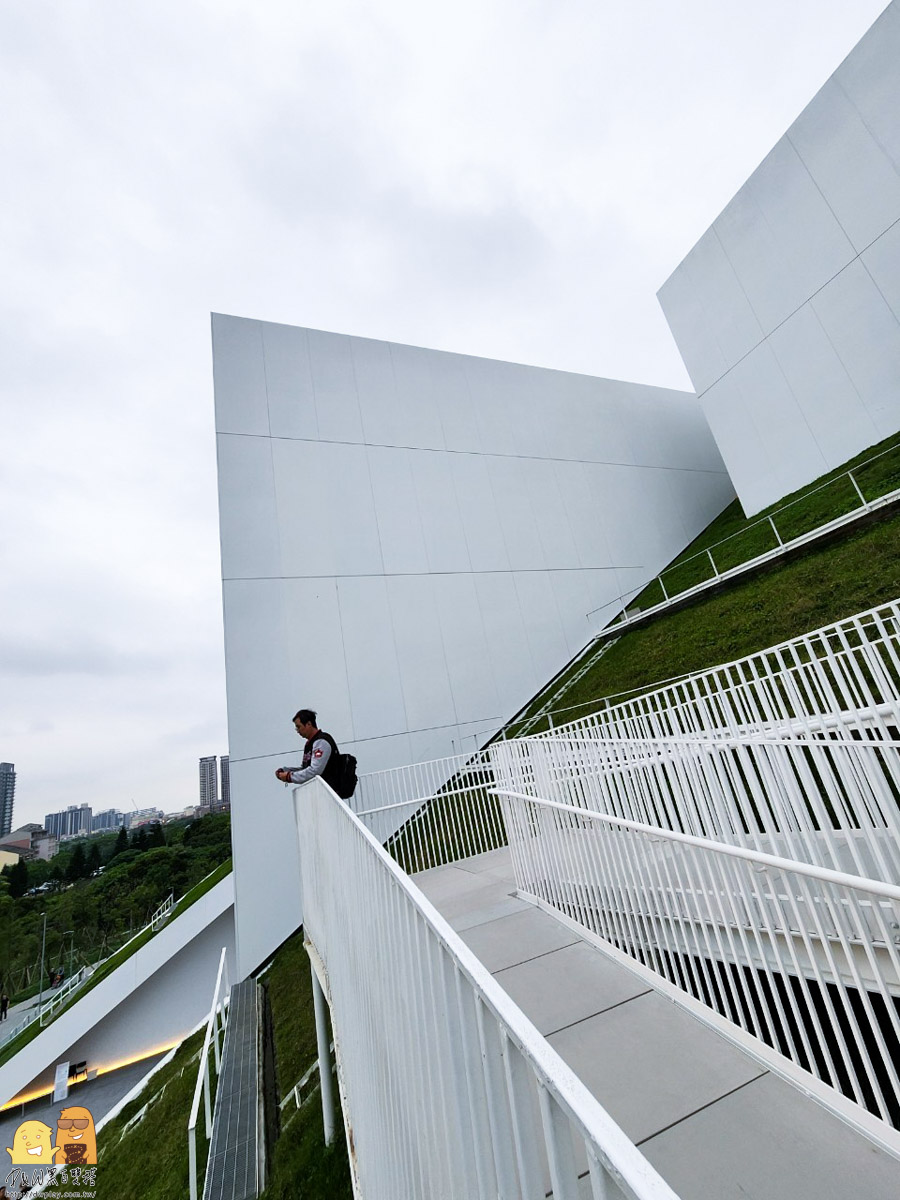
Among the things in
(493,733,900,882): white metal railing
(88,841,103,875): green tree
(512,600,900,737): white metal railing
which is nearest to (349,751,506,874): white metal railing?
(512,600,900,737): white metal railing

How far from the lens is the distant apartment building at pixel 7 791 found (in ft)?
402

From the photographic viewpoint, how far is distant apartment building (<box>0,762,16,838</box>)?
122562mm

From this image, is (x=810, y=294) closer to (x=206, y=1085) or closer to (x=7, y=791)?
(x=206, y=1085)

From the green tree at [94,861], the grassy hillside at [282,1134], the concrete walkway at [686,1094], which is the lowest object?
the grassy hillside at [282,1134]

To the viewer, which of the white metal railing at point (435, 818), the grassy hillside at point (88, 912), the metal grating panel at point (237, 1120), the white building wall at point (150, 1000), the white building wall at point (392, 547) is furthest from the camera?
the grassy hillside at point (88, 912)

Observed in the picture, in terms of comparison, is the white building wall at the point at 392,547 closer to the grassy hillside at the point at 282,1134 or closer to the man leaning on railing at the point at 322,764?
the grassy hillside at the point at 282,1134

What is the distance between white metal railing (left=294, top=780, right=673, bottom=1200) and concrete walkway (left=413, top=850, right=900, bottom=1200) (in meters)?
0.39

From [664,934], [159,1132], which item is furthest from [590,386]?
[159,1132]

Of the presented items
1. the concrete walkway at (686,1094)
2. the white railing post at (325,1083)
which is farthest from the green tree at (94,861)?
the concrete walkway at (686,1094)

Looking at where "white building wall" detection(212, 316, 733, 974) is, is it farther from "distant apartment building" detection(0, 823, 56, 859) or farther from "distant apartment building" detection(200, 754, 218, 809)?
"distant apartment building" detection(200, 754, 218, 809)

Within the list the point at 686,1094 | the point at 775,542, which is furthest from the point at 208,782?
the point at 686,1094

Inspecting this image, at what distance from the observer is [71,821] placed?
518 feet

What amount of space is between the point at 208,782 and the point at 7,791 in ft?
152

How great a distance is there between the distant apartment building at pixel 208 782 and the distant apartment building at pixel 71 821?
121 ft
